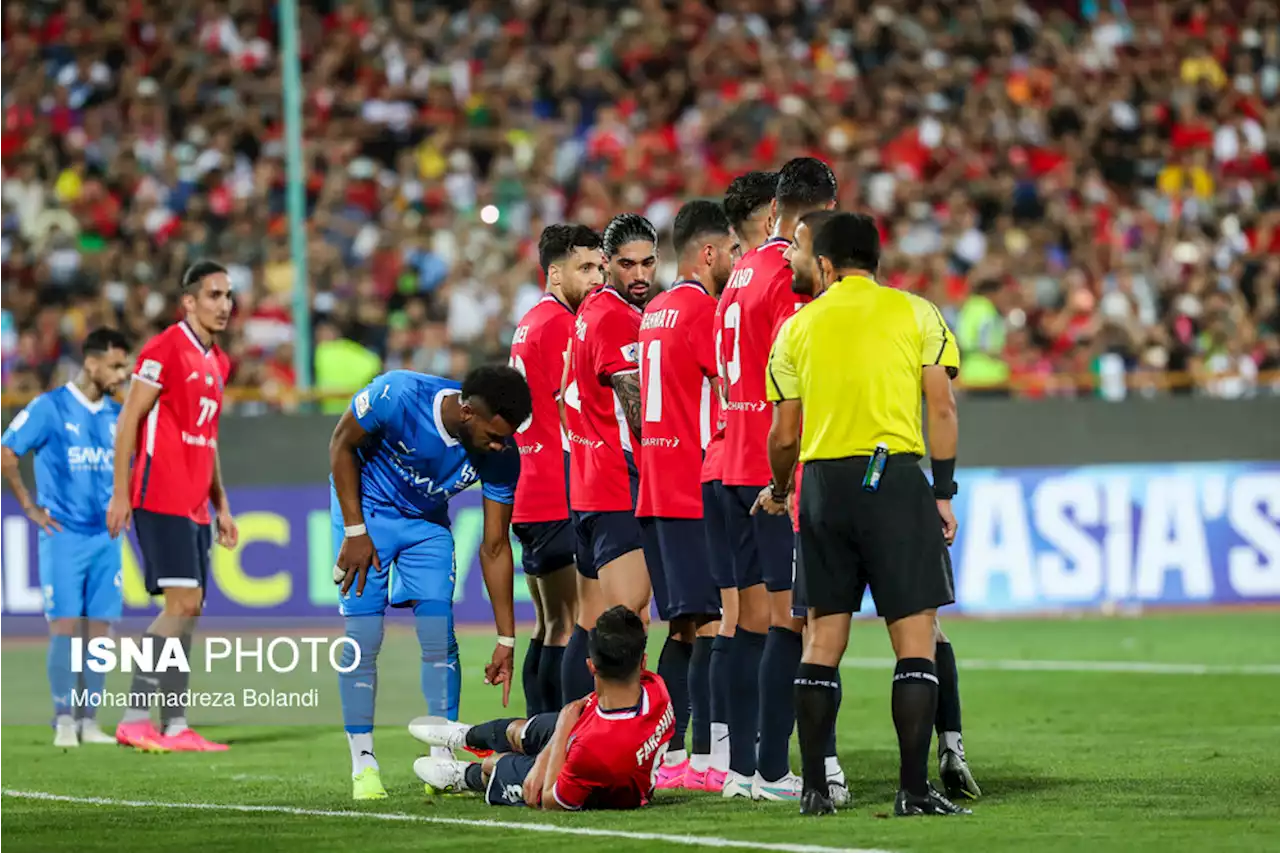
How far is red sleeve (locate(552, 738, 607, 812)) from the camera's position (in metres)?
8.27

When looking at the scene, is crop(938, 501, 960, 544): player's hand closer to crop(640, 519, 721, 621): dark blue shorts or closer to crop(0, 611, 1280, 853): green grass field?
crop(0, 611, 1280, 853): green grass field

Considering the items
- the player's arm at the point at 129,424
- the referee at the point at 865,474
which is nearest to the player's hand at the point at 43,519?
the player's arm at the point at 129,424

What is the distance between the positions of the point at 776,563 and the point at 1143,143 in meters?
18.8

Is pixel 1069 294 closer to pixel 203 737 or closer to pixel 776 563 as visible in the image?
pixel 203 737

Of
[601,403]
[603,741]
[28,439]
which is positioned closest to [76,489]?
[28,439]

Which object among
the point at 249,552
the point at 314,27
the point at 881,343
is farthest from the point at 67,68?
the point at 881,343

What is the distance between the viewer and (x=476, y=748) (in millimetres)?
9055

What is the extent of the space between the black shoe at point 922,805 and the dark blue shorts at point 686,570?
1839 millimetres

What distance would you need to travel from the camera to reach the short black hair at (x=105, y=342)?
13.1 meters

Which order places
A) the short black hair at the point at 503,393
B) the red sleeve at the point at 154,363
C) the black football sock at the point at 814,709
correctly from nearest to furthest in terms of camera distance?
the black football sock at the point at 814,709, the short black hair at the point at 503,393, the red sleeve at the point at 154,363

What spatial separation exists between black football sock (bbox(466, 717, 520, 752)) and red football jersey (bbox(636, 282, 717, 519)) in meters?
1.33

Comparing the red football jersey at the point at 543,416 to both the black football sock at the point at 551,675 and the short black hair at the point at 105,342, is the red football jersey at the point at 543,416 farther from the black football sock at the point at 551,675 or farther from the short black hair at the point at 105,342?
the short black hair at the point at 105,342

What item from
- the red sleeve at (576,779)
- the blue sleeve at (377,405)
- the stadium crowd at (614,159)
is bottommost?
the red sleeve at (576,779)

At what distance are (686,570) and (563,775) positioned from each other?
160 centimetres
